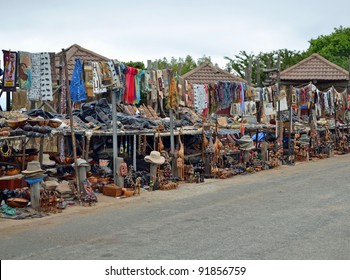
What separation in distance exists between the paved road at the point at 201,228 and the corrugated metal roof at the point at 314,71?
19908mm

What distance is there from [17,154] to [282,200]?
6896mm

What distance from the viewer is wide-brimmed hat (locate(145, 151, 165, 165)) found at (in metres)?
14.7

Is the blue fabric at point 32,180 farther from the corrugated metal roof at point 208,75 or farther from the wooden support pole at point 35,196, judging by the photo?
the corrugated metal roof at point 208,75

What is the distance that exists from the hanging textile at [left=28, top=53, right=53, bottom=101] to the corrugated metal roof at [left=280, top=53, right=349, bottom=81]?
75.5 ft

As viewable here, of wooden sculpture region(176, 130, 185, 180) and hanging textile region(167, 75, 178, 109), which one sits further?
hanging textile region(167, 75, 178, 109)

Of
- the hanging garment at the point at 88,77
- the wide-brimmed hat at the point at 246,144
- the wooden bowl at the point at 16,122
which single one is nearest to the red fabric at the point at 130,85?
the hanging garment at the point at 88,77

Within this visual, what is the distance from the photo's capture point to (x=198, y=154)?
61.0ft

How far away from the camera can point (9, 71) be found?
40.5ft

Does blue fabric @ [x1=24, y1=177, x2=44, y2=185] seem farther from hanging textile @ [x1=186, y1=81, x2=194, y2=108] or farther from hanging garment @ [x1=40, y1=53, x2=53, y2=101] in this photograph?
hanging textile @ [x1=186, y1=81, x2=194, y2=108]

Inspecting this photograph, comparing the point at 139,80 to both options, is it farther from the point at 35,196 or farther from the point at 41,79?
the point at 35,196

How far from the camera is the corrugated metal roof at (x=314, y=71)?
3338cm

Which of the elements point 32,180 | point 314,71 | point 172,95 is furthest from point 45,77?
point 314,71

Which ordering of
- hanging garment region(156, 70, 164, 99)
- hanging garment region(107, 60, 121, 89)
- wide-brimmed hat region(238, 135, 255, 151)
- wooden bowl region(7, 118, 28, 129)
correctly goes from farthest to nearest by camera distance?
wide-brimmed hat region(238, 135, 255, 151), hanging garment region(156, 70, 164, 99), hanging garment region(107, 60, 121, 89), wooden bowl region(7, 118, 28, 129)

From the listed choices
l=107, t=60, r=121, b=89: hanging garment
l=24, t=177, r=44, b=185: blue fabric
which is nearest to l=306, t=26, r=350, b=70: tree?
l=107, t=60, r=121, b=89: hanging garment
